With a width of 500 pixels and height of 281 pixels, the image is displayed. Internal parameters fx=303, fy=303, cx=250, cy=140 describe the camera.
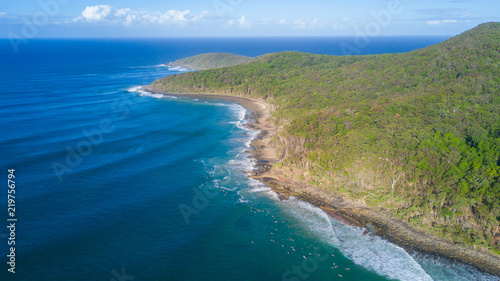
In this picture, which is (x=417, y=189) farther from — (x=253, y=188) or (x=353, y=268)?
(x=253, y=188)

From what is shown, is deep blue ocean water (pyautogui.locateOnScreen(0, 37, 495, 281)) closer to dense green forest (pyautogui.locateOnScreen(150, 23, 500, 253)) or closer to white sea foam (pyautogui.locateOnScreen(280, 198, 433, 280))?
white sea foam (pyautogui.locateOnScreen(280, 198, 433, 280))

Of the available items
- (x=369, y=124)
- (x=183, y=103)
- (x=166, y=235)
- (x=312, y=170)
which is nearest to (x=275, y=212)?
(x=312, y=170)

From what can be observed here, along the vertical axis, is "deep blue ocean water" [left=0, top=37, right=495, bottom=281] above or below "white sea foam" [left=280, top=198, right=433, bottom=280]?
above
